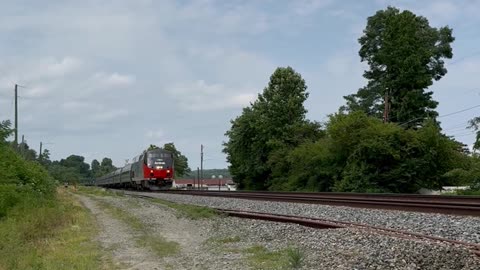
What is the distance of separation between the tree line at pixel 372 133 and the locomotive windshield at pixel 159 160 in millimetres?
10691

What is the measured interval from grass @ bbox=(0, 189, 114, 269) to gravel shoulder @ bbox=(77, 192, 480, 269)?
56 cm

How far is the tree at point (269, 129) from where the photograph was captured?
60.5m

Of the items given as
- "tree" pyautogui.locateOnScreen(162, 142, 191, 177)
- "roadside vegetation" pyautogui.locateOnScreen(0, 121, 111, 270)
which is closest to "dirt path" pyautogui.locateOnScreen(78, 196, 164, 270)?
"roadside vegetation" pyautogui.locateOnScreen(0, 121, 111, 270)

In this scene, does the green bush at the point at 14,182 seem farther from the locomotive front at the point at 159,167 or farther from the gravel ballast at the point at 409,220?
the locomotive front at the point at 159,167

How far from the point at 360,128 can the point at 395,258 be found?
117 feet

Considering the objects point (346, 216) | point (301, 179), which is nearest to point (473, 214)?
point (346, 216)

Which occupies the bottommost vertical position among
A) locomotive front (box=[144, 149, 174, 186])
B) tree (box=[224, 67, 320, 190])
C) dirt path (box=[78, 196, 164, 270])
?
dirt path (box=[78, 196, 164, 270])

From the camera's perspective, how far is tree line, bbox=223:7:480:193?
137 ft

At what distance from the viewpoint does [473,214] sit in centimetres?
1630

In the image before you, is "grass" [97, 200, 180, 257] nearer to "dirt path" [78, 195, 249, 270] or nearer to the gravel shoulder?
"dirt path" [78, 195, 249, 270]

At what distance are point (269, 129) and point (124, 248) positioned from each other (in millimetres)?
49102

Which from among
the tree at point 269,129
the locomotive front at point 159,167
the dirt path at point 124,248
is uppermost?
the tree at point 269,129

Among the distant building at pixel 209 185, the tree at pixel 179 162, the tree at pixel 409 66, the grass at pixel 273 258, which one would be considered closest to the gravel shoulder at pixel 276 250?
the grass at pixel 273 258

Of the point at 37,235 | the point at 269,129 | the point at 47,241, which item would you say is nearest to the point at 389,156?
the point at 269,129
